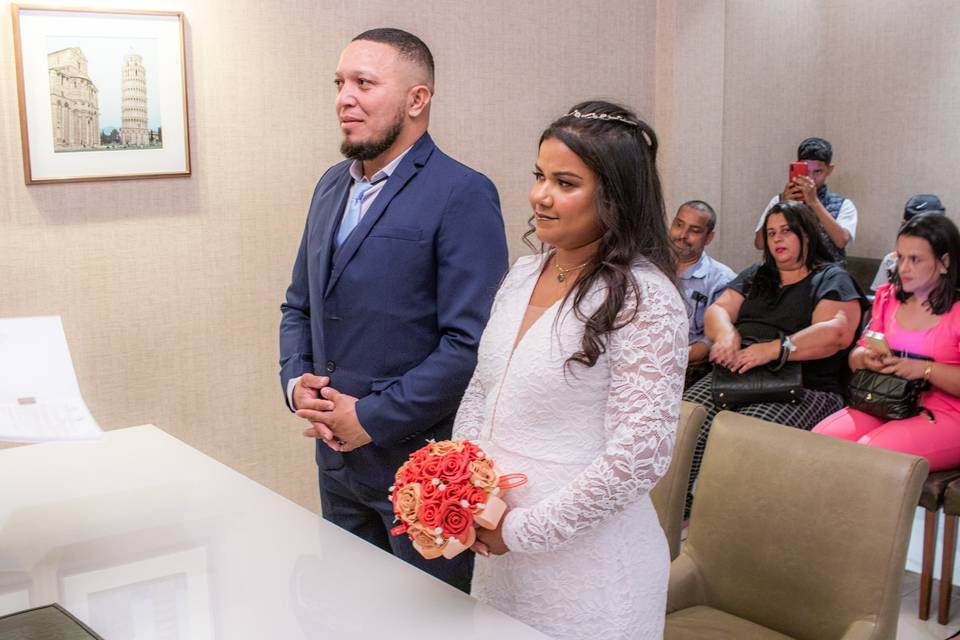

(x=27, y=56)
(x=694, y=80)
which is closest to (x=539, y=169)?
(x=27, y=56)

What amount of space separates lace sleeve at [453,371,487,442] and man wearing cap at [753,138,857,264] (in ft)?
12.2

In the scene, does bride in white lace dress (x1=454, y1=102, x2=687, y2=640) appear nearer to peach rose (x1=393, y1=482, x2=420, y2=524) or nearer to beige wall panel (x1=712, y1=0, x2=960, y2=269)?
peach rose (x1=393, y1=482, x2=420, y2=524)

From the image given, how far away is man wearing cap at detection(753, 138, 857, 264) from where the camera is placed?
545 cm

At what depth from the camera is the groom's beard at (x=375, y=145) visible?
2373mm

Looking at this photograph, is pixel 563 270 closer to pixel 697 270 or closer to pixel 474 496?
pixel 474 496

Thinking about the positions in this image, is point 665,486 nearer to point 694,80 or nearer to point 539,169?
point 539,169

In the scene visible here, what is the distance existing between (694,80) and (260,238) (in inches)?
98.1

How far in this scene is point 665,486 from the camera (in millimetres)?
2439

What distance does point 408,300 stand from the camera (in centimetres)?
232

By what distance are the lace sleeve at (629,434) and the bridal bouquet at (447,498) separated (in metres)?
0.08

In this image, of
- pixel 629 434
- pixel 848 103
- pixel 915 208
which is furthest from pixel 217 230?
pixel 848 103

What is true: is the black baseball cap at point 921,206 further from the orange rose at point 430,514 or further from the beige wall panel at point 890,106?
the orange rose at point 430,514

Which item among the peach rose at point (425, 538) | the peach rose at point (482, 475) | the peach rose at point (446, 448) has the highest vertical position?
the peach rose at point (446, 448)

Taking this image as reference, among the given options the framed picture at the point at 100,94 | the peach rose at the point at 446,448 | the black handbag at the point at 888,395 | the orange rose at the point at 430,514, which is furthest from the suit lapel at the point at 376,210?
the black handbag at the point at 888,395
